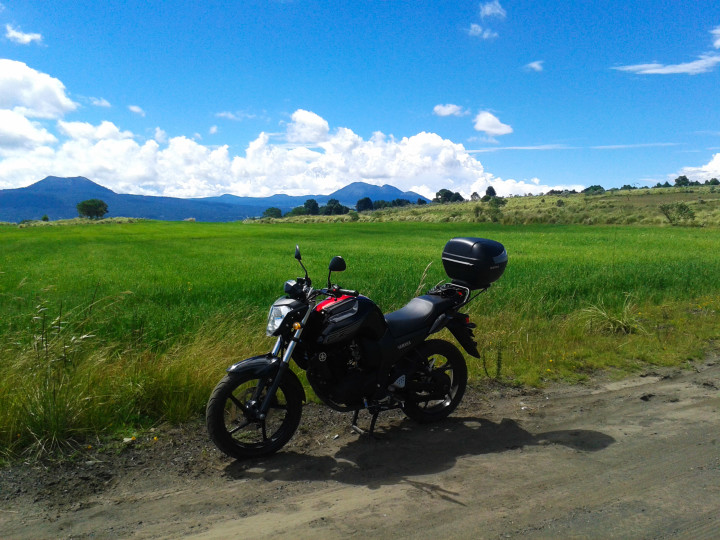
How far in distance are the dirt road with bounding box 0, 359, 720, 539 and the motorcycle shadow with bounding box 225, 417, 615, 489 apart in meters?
0.02

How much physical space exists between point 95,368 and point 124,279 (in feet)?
34.1

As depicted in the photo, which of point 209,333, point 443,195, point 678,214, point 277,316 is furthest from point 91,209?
point 277,316

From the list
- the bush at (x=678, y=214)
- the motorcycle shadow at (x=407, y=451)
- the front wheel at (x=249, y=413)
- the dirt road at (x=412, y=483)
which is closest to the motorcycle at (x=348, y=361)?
the front wheel at (x=249, y=413)

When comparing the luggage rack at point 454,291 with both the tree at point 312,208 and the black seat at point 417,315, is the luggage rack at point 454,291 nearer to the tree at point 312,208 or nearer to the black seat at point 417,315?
the black seat at point 417,315

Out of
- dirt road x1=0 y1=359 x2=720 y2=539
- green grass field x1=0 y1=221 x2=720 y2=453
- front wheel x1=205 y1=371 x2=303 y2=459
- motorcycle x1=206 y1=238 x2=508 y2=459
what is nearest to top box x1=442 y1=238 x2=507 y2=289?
motorcycle x1=206 y1=238 x2=508 y2=459

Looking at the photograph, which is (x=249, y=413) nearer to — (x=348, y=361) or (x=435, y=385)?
(x=348, y=361)

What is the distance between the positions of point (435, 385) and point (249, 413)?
67.3 inches

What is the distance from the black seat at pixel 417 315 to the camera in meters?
4.43

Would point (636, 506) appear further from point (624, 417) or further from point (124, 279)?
point (124, 279)

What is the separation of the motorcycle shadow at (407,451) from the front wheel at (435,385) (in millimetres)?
115

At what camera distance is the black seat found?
4426 mm

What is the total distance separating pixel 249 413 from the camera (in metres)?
3.85

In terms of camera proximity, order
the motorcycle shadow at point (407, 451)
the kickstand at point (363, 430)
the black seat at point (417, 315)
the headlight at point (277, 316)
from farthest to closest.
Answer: the black seat at point (417, 315) → the kickstand at point (363, 430) → the headlight at point (277, 316) → the motorcycle shadow at point (407, 451)

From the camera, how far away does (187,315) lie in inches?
304
